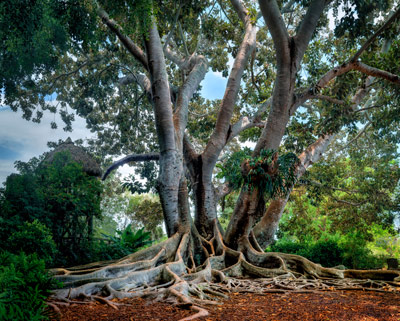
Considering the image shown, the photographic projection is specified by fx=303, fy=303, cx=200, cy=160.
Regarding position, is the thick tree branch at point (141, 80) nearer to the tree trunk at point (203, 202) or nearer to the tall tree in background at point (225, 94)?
the tall tree in background at point (225, 94)

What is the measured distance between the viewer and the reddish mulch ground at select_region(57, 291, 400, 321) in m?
3.19

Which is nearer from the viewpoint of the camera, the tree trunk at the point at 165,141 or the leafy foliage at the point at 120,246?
the tree trunk at the point at 165,141

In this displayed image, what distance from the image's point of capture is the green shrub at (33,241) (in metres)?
5.76

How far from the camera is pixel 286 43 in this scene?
25.1 feet

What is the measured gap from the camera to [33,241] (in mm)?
5863

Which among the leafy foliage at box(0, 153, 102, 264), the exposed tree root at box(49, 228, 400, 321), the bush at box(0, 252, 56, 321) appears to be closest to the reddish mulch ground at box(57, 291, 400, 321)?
the exposed tree root at box(49, 228, 400, 321)

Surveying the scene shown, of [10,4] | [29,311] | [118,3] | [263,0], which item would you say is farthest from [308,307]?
[263,0]

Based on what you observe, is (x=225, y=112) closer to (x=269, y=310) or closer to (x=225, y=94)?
(x=225, y=94)

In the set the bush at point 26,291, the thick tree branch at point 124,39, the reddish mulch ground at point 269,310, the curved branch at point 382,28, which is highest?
the thick tree branch at point 124,39

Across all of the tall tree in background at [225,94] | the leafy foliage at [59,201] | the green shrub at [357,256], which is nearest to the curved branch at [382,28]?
the tall tree in background at [225,94]

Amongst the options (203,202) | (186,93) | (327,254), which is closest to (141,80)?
(186,93)

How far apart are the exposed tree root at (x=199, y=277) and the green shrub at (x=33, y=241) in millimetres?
848

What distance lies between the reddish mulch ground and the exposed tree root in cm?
21

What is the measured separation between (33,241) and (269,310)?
4.60 metres
